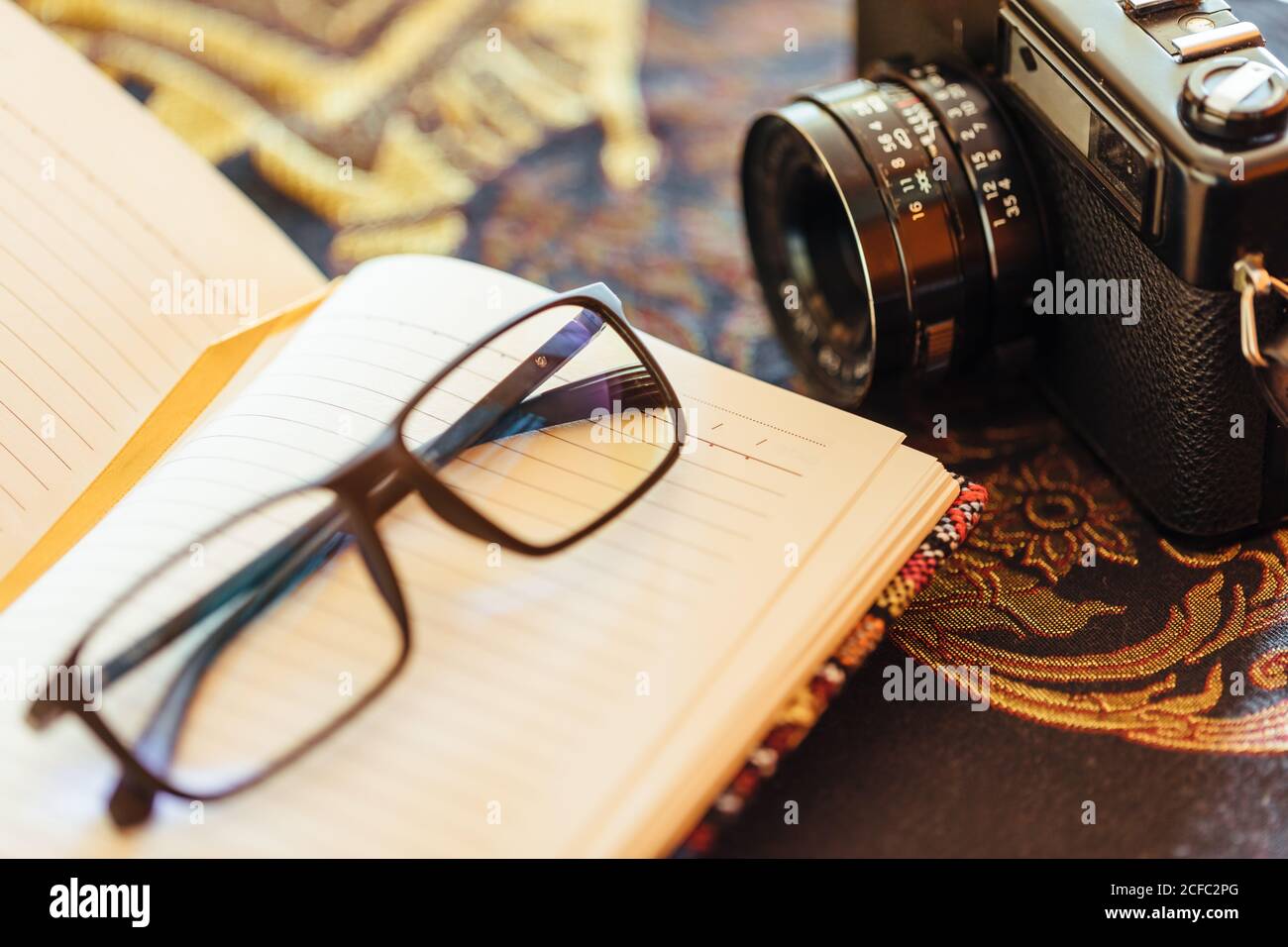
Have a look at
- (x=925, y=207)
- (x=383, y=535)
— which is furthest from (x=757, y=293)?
(x=383, y=535)

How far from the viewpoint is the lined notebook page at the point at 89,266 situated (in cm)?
39

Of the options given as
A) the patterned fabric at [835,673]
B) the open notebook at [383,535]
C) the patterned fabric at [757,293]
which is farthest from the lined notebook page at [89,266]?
the patterned fabric at [835,673]

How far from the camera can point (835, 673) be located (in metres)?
0.33

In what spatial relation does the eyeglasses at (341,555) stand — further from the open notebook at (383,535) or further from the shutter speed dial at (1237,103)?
the shutter speed dial at (1237,103)

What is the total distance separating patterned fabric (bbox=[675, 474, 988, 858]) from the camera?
1.00 ft

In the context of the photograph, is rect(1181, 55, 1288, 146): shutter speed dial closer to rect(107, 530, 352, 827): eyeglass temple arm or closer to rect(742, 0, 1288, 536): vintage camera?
rect(742, 0, 1288, 536): vintage camera

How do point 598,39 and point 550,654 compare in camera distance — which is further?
point 598,39

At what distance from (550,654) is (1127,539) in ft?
0.63

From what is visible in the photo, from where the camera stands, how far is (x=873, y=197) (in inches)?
15.7

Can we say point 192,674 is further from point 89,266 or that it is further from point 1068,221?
point 1068,221

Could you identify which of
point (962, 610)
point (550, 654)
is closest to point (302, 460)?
point (550, 654)

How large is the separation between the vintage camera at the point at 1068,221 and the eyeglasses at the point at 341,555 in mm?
99
